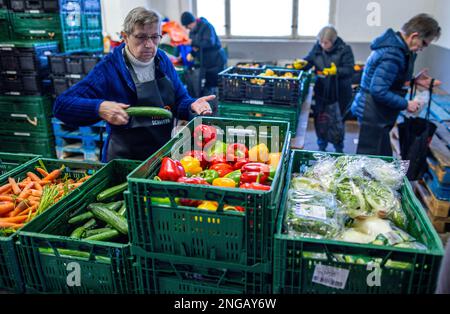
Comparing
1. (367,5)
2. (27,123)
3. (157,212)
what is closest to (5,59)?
(27,123)

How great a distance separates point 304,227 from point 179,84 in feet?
A: 5.23

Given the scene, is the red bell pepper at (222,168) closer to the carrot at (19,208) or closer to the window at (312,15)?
the carrot at (19,208)

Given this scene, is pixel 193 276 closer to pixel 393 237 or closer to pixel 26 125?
pixel 393 237

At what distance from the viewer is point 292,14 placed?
8.11 meters

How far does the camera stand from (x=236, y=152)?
76.2 inches

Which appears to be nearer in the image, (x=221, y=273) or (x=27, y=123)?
(x=221, y=273)

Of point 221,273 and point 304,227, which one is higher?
point 304,227

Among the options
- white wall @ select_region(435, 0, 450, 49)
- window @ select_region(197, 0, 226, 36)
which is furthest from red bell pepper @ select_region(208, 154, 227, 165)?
window @ select_region(197, 0, 226, 36)

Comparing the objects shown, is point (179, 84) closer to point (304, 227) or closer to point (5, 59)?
point (304, 227)

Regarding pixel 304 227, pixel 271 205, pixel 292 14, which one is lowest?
pixel 304 227

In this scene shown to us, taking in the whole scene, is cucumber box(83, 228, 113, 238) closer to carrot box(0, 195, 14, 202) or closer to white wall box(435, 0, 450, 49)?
carrot box(0, 195, 14, 202)

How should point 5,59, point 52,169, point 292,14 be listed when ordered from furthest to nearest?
point 292,14 → point 5,59 → point 52,169

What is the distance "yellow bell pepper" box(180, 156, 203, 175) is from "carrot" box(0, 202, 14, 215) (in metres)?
1.00

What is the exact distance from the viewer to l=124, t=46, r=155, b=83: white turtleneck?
239cm
